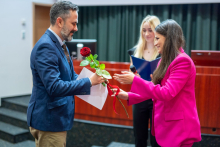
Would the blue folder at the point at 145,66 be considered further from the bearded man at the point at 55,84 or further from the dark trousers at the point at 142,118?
the bearded man at the point at 55,84

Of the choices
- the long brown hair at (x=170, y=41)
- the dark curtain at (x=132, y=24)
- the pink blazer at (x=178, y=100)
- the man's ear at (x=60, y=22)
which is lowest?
the pink blazer at (x=178, y=100)

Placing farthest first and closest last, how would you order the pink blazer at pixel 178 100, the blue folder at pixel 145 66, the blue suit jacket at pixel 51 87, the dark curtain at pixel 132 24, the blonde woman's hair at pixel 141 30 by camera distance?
the dark curtain at pixel 132 24 → the blonde woman's hair at pixel 141 30 → the blue folder at pixel 145 66 → the pink blazer at pixel 178 100 → the blue suit jacket at pixel 51 87

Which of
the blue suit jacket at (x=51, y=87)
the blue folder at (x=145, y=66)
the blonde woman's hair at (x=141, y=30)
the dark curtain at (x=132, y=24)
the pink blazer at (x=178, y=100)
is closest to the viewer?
the blue suit jacket at (x=51, y=87)

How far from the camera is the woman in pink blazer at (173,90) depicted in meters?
1.35

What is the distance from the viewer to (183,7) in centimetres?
527

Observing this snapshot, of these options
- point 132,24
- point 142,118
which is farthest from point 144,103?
point 132,24

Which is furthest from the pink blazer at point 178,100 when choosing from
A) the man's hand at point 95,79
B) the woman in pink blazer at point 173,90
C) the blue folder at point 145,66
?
the blue folder at point 145,66

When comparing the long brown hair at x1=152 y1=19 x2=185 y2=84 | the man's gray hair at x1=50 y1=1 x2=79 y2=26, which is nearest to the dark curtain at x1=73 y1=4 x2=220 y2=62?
the long brown hair at x1=152 y1=19 x2=185 y2=84

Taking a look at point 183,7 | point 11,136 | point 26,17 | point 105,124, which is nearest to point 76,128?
point 105,124

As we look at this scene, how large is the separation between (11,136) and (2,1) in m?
2.58

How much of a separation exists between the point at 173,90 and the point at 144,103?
2.41 feet

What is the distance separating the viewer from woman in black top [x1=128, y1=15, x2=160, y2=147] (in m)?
2.08

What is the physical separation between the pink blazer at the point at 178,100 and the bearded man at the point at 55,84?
0.36 meters

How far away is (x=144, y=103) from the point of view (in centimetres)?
205
